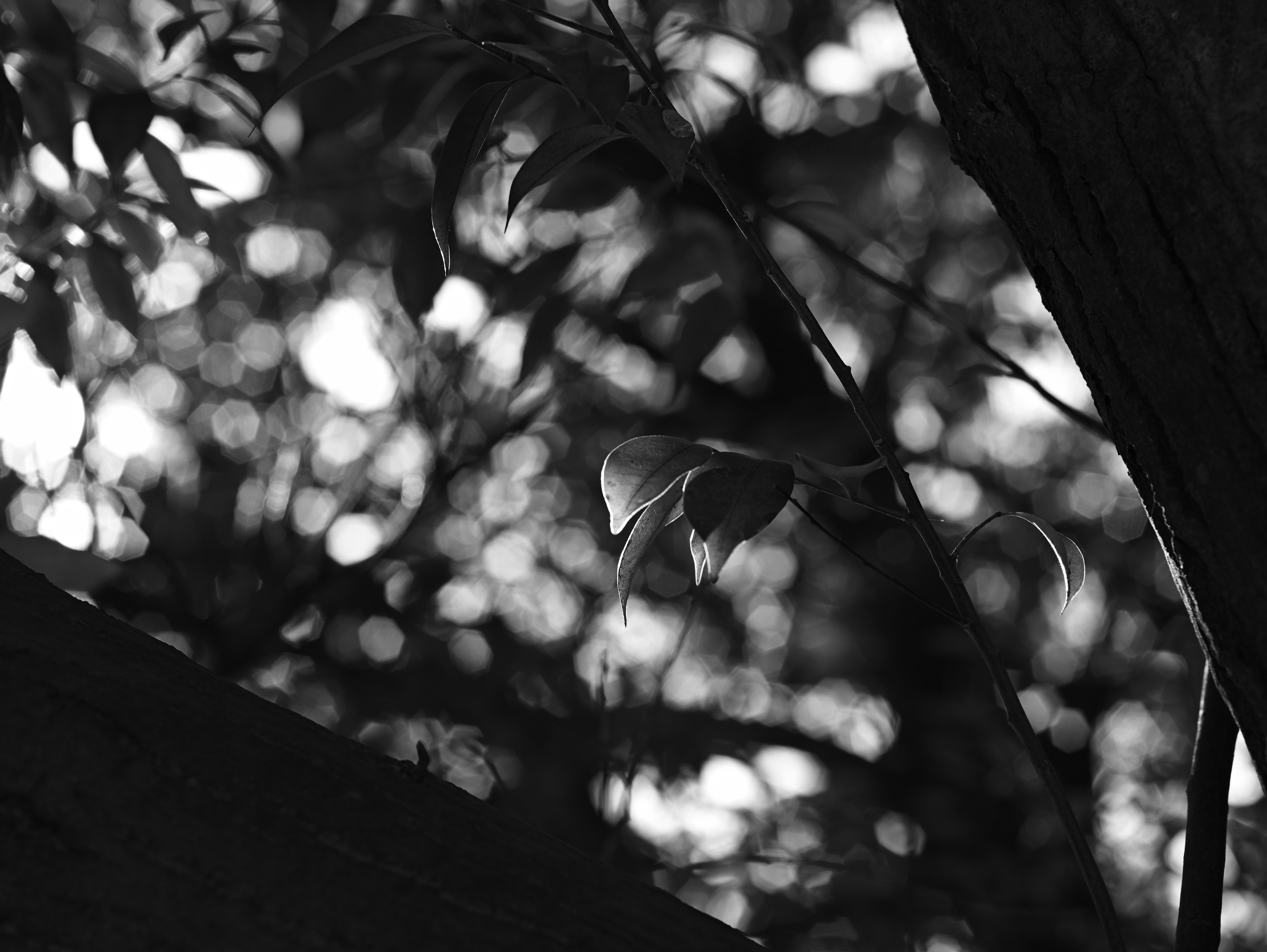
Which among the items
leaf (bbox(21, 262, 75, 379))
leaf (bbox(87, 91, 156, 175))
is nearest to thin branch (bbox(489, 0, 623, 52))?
leaf (bbox(87, 91, 156, 175))

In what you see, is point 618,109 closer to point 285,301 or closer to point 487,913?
point 487,913

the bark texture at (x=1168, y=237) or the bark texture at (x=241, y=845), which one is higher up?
the bark texture at (x=1168, y=237)

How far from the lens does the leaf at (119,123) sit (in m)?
1.10

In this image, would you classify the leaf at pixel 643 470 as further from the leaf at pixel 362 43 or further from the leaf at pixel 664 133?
the leaf at pixel 362 43

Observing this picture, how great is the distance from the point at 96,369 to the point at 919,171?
2465 mm

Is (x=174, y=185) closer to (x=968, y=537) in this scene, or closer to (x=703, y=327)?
(x=703, y=327)

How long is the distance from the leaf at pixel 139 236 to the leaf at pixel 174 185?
0.31 feet

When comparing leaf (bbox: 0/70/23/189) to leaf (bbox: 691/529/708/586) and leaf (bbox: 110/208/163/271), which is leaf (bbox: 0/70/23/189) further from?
leaf (bbox: 691/529/708/586)

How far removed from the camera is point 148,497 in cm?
310

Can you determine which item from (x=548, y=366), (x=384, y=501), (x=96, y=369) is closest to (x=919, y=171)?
(x=548, y=366)

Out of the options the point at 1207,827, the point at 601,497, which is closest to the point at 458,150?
the point at 1207,827

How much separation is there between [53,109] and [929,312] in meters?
0.97

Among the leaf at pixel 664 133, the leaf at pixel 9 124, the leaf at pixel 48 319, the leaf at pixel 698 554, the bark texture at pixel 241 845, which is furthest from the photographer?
the leaf at pixel 48 319

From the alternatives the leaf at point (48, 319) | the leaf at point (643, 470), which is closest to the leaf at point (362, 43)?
the leaf at point (643, 470)
